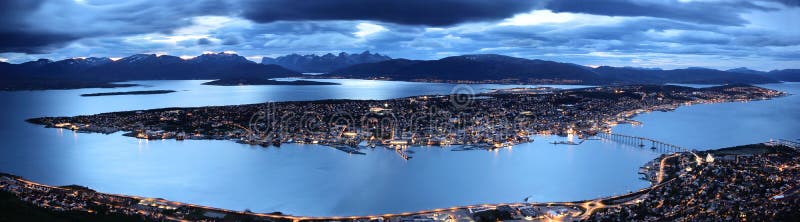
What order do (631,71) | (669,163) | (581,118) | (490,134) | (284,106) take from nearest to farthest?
(669,163)
(490,134)
(581,118)
(284,106)
(631,71)

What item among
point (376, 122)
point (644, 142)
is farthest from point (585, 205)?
point (376, 122)

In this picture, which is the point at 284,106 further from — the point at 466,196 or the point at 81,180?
the point at 466,196

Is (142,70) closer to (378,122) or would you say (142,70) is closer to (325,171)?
(378,122)

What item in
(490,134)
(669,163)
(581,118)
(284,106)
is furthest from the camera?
(284,106)

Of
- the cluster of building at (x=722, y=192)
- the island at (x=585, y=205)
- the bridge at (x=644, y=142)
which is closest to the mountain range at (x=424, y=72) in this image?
the bridge at (x=644, y=142)

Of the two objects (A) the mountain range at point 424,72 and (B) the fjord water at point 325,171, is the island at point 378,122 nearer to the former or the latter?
(B) the fjord water at point 325,171

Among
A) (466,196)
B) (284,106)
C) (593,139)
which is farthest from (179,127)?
(593,139)
